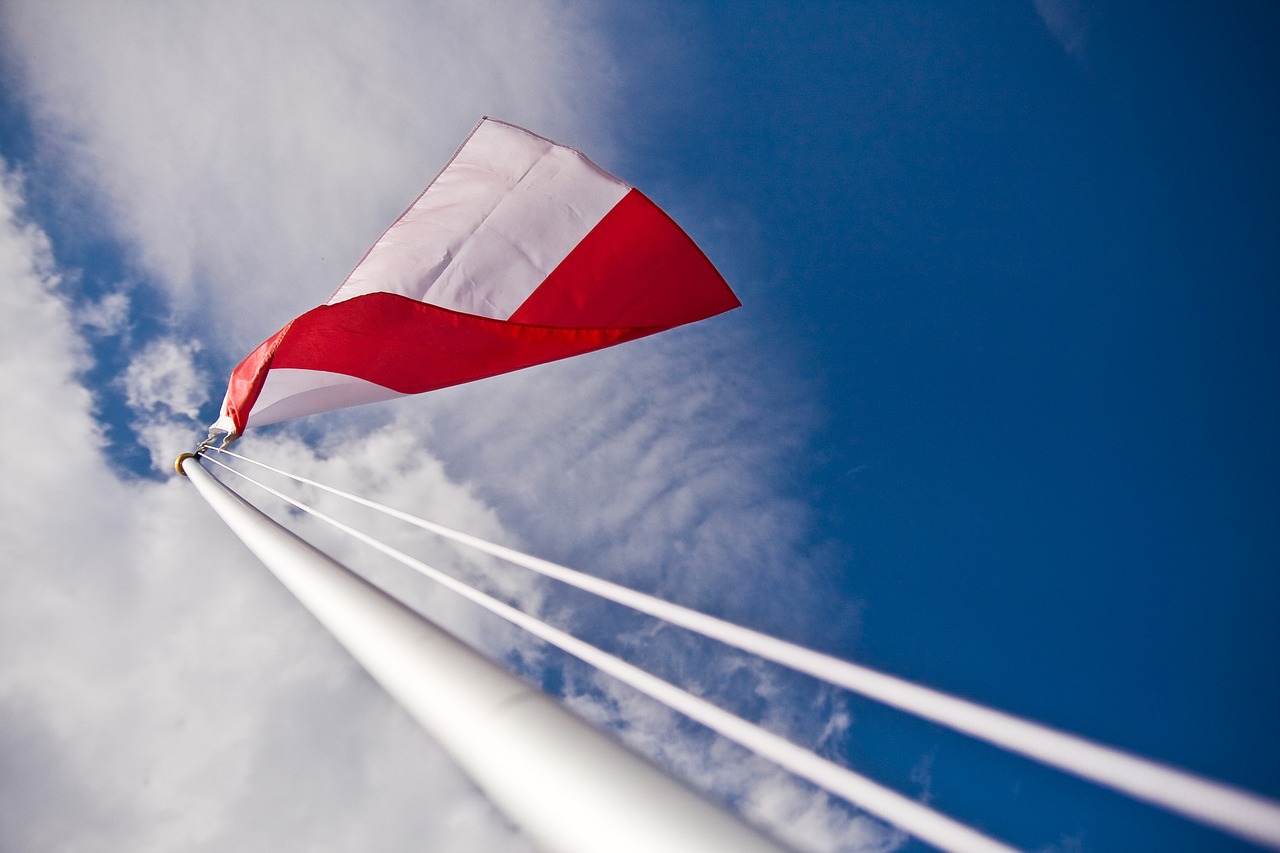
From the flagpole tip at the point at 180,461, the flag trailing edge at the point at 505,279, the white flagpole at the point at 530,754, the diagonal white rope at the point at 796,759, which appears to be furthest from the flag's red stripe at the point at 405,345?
the diagonal white rope at the point at 796,759

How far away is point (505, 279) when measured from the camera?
5402 millimetres

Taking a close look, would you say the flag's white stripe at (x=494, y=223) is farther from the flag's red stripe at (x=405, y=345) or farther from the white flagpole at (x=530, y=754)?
the white flagpole at (x=530, y=754)

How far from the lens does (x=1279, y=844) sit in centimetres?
87

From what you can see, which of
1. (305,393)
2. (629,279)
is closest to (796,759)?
(629,279)

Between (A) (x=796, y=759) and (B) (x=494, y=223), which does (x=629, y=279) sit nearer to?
(B) (x=494, y=223)

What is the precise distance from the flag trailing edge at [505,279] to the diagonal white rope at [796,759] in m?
3.53

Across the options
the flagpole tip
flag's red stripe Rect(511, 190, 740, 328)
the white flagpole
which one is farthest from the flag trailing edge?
the white flagpole

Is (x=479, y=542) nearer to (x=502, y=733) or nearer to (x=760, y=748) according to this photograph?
(x=502, y=733)

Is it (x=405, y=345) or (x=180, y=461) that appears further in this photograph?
(x=180, y=461)

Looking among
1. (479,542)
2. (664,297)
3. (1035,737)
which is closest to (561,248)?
(664,297)

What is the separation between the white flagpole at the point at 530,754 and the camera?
1092mm

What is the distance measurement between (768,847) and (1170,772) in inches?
26.3

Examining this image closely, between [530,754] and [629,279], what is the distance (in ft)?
15.6

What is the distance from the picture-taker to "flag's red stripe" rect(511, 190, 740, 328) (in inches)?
216
